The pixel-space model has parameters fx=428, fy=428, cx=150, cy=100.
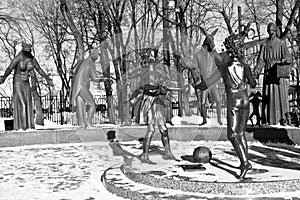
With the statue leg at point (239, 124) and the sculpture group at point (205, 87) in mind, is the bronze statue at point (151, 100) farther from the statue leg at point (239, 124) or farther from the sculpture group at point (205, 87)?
the statue leg at point (239, 124)

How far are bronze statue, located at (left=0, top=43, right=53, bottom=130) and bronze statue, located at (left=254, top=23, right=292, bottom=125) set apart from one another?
311 inches

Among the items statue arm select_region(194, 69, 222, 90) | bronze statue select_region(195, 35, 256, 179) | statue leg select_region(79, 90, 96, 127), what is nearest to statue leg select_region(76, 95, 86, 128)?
statue leg select_region(79, 90, 96, 127)

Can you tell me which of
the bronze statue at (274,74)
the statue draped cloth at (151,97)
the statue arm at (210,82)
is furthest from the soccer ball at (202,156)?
the bronze statue at (274,74)

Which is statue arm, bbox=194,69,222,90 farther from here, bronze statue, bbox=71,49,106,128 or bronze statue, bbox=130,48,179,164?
bronze statue, bbox=71,49,106,128

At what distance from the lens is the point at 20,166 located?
34.1 feet

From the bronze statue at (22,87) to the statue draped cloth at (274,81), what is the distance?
7.93 m

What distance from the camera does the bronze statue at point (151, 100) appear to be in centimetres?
775

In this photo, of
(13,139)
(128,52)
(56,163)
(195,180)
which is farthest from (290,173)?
(13,139)

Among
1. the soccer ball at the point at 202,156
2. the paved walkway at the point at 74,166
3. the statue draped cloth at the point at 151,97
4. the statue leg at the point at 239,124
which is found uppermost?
the statue draped cloth at the point at 151,97

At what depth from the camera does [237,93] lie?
277 inches

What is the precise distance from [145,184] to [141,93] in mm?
1940

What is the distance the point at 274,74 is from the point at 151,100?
6.45 m

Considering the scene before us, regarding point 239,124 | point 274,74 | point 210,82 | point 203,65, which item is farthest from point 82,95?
point 239,124

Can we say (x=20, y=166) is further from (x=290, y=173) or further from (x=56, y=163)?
(x=290, y=173)
